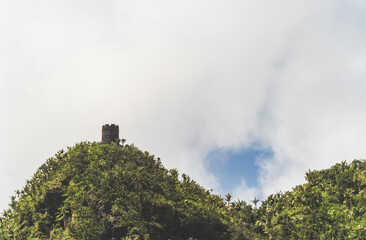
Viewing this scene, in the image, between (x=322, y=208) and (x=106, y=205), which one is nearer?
(x=106, y=205)

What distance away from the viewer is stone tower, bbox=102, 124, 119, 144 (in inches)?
1604

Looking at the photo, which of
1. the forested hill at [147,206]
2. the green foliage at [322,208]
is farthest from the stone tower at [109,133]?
the green foliage at [322,208]

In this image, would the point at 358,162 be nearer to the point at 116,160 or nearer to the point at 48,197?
the point at 116,160

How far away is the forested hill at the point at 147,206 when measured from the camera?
27.6m

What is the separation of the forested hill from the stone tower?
346 cm

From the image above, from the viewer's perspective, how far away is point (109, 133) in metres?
41.0

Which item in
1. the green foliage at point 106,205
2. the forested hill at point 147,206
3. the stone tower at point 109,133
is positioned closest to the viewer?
the green foliage at point 106,205

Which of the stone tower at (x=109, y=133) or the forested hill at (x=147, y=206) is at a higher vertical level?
the stone tower at (x=109, y=133)

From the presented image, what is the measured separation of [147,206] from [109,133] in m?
15.0

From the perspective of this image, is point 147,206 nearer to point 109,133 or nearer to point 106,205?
point 106,205

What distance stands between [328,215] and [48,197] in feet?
80.7

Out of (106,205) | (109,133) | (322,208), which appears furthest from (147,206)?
(322,208)

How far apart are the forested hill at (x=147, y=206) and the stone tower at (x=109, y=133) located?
346 cm

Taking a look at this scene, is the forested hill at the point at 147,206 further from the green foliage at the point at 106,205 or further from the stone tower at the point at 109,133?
the stone tower at the point at 109,133
